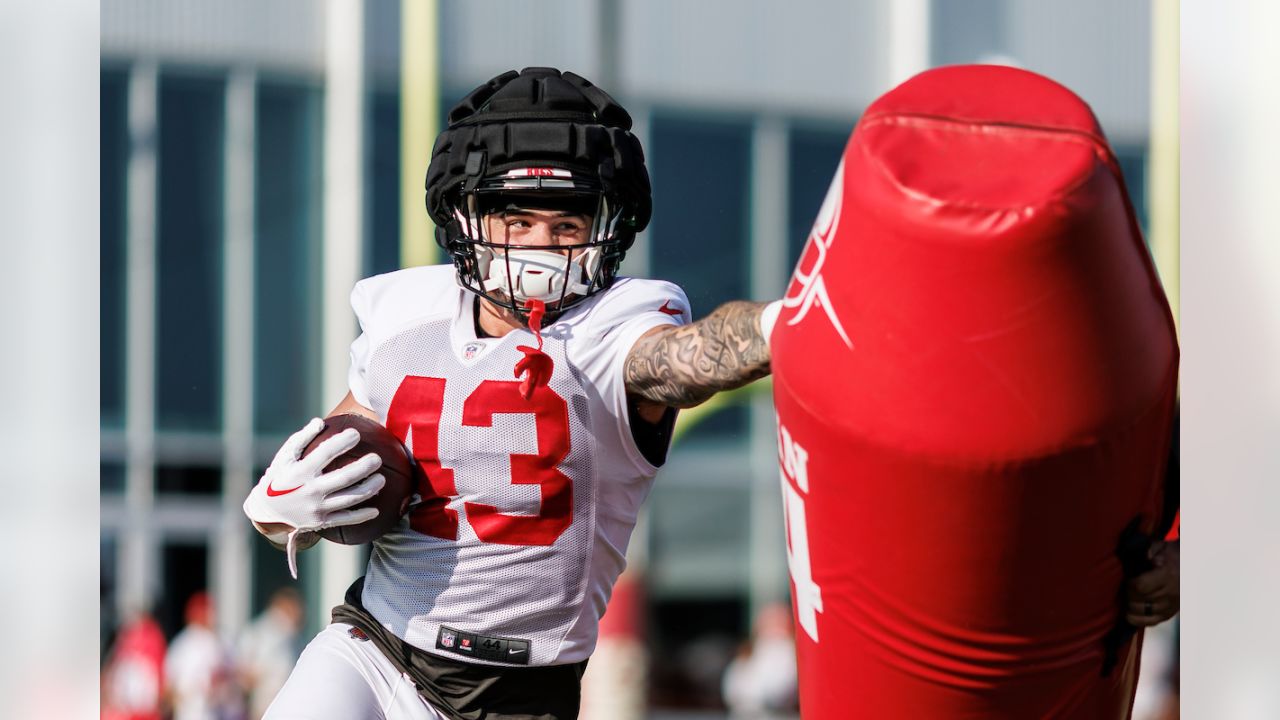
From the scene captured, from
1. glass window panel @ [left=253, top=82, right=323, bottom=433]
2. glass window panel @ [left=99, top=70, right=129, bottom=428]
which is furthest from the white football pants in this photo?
glass window panel @ [left=99, top=70, right=129, bottom=428]

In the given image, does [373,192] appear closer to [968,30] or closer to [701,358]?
[968,30]

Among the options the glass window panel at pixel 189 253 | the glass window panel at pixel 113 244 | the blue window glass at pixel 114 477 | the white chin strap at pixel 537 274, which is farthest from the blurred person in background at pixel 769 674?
the white chin strap at pixel 537 274

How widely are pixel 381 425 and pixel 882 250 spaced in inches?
53.8

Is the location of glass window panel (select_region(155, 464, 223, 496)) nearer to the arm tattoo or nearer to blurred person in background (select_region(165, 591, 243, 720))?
blurred person in background (select_region(165, 591, 243, 720))

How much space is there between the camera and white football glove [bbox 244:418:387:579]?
8.86ft

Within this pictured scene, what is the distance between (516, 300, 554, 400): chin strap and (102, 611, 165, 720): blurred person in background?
→ 6376 millimetres

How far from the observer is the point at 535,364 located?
→ 280 cm

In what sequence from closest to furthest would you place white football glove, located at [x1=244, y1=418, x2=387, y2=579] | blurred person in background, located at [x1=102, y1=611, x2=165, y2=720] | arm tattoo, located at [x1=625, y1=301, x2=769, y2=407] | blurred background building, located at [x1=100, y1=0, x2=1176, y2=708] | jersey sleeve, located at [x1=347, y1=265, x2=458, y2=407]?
arm tattoo, located at [x1=625, y1=301, x2=769, y2=407] < white football glove, located at [x1=244, y1=418, x2=387, y2=579] < jersey sleeve, located at [x1=347, y1=265, x2=458, y2=407] < blurred background building, located at [x1=100, y1=0, x2=1176, y2=708] < blurred person in background, located at [x1=102, y1=611, x2=165, y2=720]

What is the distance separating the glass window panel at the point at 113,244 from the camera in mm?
10477

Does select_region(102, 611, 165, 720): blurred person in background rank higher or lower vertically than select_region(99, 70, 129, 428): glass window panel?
lower

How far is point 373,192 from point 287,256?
55.9 inches

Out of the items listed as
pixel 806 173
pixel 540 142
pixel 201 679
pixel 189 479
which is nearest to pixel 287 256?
pixel 189 479
